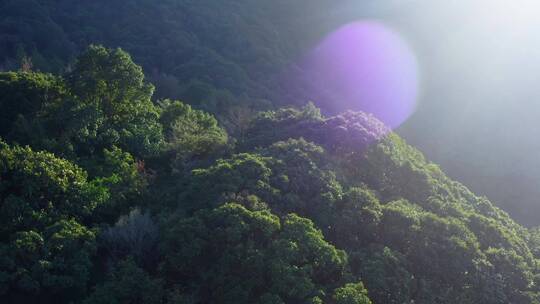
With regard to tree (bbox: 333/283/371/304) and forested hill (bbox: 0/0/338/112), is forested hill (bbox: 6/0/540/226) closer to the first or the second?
forested hill (bbox: 0/0/338/112)

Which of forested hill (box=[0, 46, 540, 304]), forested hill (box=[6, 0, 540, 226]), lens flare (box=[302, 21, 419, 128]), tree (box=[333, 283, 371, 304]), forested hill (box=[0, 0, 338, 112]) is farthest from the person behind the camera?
lens flare (box=[302, 21, 419, 128])

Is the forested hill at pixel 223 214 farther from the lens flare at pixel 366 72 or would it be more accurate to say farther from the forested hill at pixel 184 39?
the lens flare at pixel 366 72

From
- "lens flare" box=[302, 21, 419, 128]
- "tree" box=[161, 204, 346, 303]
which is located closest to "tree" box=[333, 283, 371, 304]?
"tree" box=[161, 204, 346, 303]

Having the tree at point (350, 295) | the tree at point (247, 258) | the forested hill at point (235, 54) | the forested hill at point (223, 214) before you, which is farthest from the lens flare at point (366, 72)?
the tree at point (350, 295)

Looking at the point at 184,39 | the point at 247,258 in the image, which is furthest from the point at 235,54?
the point at 247,258

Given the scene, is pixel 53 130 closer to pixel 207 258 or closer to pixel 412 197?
pixel 207 258

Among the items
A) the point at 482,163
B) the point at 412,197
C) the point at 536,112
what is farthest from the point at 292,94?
the point at 412,197
